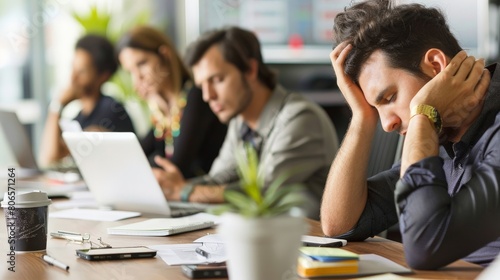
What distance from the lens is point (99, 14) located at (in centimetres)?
567

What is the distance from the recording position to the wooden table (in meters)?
1.46

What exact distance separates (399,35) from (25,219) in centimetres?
95

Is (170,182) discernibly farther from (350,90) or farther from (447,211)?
(447,211)

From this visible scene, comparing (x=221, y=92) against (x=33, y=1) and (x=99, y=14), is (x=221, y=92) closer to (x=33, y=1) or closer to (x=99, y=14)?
(x=99, y=14)

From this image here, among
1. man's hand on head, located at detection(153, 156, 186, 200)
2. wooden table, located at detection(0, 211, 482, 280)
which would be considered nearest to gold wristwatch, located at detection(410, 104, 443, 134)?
wooden table, located at detection(0, 211, 482, 280)

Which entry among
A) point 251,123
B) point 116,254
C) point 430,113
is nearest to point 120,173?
point 116,254

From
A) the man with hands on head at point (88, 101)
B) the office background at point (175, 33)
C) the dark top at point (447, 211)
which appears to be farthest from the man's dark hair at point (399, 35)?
the office background at point (175, 33)

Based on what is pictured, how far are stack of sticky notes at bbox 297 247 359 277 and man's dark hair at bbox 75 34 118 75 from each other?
339 centimetres

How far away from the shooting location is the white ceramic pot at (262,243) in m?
1.01

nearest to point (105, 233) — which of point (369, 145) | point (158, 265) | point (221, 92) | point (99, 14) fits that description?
point (158, 265)

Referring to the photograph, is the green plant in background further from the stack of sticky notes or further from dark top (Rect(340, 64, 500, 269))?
dark top (Rect(340, 64, 500, 269))

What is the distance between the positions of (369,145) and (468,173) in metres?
0.34

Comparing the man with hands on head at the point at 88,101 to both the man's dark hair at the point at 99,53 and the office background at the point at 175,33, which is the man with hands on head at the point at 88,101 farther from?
the office background at the point at 175,33

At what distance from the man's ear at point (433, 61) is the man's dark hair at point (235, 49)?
1572mm
